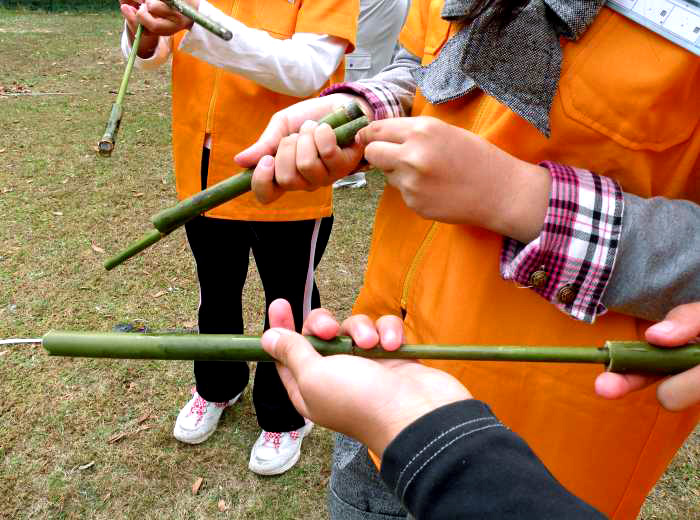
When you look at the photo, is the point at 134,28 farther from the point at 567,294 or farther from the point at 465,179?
the point at 567,294

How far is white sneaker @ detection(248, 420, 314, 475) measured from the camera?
1.79 meters

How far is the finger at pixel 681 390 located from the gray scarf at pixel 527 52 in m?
0.33

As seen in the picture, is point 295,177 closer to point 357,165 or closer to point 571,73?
point 357,165

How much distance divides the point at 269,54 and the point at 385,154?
0.68 meters

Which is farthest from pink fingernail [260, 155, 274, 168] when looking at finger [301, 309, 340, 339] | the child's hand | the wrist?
the child's hand

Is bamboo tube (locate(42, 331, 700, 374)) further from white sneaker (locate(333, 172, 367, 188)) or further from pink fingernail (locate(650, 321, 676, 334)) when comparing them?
white sneaker (locate(333, 172, 367, 188))

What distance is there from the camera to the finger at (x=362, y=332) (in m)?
0.74

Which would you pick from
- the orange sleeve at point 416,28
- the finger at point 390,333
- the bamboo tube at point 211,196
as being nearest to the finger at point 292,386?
the finger at point 390,333

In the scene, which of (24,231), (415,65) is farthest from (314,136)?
(24,231)

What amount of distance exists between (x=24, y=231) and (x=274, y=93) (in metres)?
2.10

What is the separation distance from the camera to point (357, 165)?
0.97 m

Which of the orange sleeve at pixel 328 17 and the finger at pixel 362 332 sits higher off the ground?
the orange sleeve at pixel 328 17

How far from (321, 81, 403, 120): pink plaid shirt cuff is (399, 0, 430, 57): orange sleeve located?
4.2 inches

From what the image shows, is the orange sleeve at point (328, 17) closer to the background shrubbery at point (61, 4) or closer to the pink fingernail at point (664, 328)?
the pink fingernail at point (664, 328)
